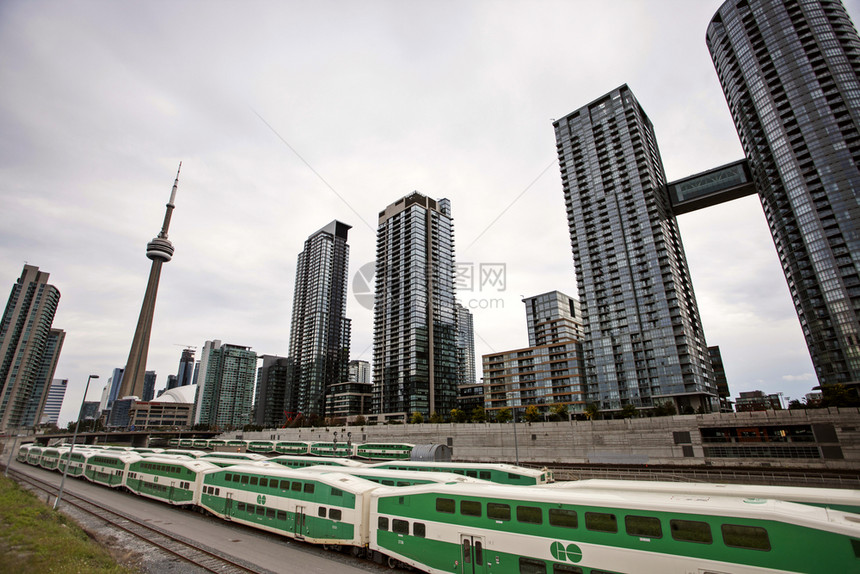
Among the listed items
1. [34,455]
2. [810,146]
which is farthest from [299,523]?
[810,146]

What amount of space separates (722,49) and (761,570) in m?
160

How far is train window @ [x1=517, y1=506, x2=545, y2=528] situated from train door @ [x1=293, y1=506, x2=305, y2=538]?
1278cm

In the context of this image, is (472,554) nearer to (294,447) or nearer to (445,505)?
(445,505)

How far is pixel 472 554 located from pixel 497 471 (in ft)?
43.1

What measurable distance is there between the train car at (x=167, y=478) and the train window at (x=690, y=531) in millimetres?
28970

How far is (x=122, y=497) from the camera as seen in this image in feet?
118

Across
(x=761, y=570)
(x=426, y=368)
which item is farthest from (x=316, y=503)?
(x=426, y=368)

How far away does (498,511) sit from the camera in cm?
1448

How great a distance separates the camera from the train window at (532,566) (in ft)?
43.1

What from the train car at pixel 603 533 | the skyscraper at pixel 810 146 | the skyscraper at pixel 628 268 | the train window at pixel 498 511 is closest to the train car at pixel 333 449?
the train car at pixel 603 533

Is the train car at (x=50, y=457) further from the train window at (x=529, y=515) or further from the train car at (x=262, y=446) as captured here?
the train window at (x=529, y=515)

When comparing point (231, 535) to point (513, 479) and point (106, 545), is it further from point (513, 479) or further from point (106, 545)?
point (513, 479)

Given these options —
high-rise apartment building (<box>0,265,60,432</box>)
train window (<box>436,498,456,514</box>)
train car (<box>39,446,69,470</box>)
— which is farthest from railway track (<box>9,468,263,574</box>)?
high-rise apartment building (<box>0,265,60,432</box>)

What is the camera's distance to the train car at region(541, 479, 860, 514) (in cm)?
1275
